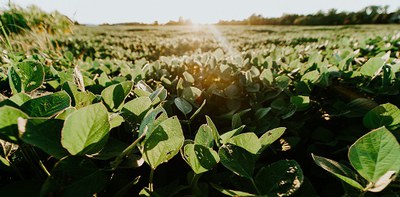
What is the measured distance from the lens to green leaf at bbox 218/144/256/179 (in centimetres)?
76

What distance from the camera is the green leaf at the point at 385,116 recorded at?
953 millimetres

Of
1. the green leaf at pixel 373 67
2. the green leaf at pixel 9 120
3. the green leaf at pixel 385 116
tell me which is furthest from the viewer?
Answer: the green leaf at pixel 373 67

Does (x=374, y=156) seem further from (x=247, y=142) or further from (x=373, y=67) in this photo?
(x=373, y=67)

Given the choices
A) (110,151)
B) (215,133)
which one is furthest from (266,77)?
(110,151)

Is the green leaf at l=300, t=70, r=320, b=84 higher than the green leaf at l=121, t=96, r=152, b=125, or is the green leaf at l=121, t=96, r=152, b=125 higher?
the green leaf at l=121, t=96, r=152, b=125

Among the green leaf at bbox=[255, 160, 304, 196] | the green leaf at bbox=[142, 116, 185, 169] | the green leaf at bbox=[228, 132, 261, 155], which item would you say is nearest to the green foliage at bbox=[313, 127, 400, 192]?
the green leaf at bbox=[255, 160, 304, 196]

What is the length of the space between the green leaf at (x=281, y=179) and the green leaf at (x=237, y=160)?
2.0 inches

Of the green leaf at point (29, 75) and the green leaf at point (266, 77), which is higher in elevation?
the green leaf at point (29, 75)

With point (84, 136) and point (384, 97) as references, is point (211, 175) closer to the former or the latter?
point (84, 136)

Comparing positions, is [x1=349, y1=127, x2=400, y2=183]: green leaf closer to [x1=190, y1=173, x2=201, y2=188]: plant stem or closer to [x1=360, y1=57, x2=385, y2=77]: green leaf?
[x1=190, y1=173, x2=201, y2=188]: plant stem

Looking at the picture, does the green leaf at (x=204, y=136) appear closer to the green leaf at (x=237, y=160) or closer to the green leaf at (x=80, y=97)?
the green leaf at (x=237, y=160)

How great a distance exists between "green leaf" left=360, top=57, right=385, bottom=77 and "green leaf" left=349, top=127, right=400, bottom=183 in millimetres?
974

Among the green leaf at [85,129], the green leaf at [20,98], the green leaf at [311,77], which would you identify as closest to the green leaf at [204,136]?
the green leaf at [85,129]

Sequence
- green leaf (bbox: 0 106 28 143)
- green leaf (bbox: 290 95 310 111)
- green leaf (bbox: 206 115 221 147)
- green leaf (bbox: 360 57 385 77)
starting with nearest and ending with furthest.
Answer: green leaf (bbox: 0 106 28 143)
green leaf (bbox: 206 115 221 147)
green leaf (bbox: 290 95 310 111)
green leaf (bbox: 360 57 385 77)
